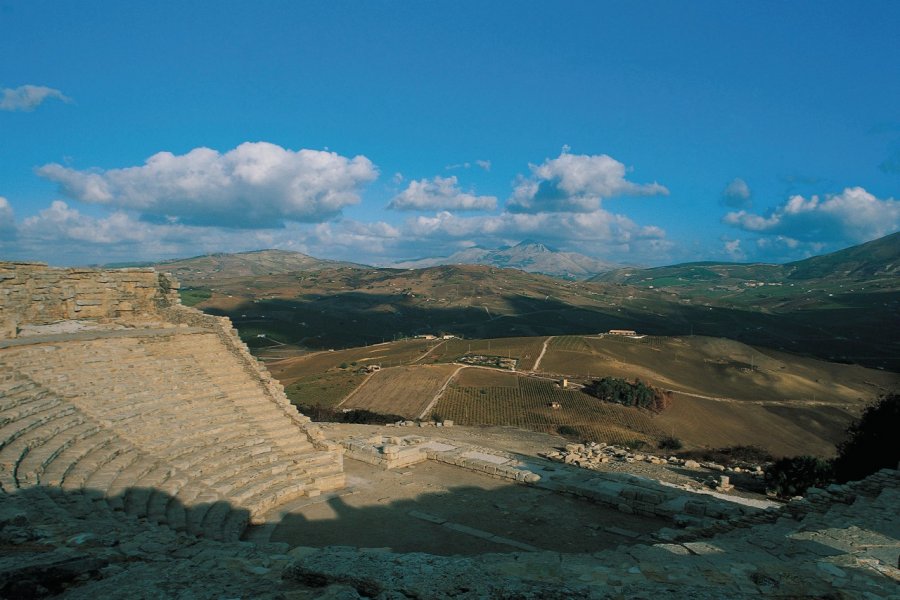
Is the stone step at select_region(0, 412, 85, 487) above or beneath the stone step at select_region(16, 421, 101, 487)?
above

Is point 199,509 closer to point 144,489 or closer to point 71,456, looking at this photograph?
point 144,489

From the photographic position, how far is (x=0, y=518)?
6844 mm

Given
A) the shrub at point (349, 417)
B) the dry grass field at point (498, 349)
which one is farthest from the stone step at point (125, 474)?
the dry grass field at point (498, 349)

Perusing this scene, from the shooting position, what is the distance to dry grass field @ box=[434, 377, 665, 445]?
38.6 m

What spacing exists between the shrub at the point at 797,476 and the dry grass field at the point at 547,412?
14.4 m

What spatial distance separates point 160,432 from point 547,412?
115ft

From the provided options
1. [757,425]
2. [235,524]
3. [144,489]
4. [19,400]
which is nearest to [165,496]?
[144,489]

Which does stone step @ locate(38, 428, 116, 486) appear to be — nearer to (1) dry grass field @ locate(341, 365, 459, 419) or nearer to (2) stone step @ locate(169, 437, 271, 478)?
(2) stone step @ locate(169, 437, 271, 478)

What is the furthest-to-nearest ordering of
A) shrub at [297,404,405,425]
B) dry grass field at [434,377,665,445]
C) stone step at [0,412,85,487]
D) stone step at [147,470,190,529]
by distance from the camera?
dry grass field at [434,377,665,445] → shrub at [297,404,405,425] → stone step at [147,470,190,529] → stone step at [0,412,85,487]

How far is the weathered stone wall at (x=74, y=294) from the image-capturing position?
18.0 meters

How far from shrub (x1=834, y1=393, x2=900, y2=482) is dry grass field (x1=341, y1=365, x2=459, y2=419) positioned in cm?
2901

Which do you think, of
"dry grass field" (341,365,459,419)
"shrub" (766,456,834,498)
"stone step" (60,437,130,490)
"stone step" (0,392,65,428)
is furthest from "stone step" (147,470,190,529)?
"dry grass field" (341,365,459,419)

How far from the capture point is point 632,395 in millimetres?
46938

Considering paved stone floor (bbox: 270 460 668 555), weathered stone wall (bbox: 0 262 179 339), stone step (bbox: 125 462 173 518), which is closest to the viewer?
stone step (bbox: 125 462 173 518)
